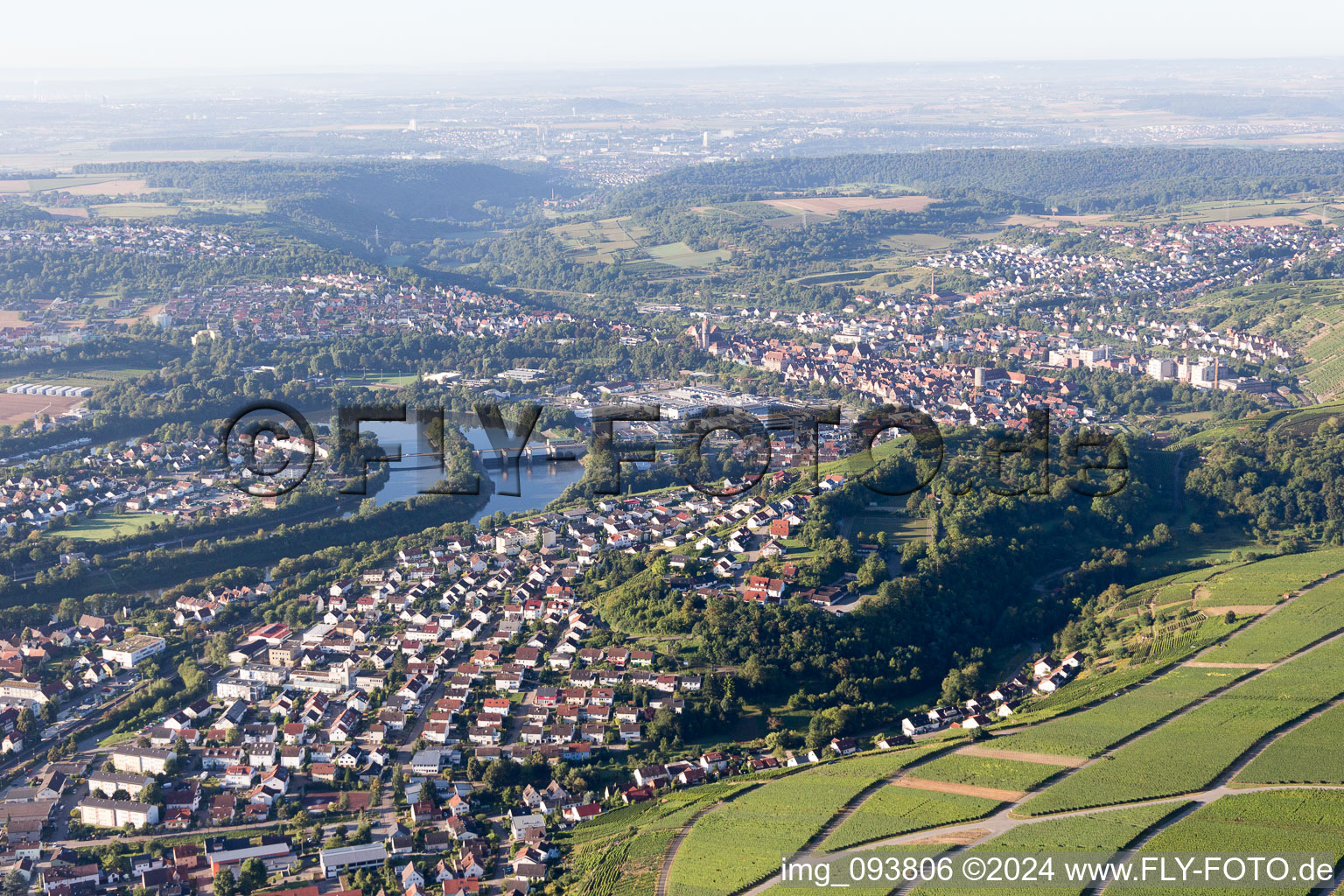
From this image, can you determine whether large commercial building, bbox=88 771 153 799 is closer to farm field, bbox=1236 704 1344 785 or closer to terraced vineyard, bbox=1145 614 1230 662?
farm field, bbox=1236 704 1344 785

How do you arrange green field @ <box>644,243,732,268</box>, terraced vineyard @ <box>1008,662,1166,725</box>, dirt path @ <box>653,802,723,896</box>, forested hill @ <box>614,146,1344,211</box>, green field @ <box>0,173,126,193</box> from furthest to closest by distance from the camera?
1. forested hill @ <box>614,146,1344,211</box>
2. green field @ <box>0,173,126,193</box>
3. green field @ <box>644,243,732,268</box>
4. terraced vineyard @ <box>1008,662,1166,725</box>
5. dirt path @ <box>653,802,723,896</box>

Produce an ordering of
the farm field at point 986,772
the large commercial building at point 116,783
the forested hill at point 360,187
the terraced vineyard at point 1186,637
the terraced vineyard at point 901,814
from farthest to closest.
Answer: the forested hill at point 360,187
the terraced vineyard at point 1186,637
the large commercial building at point 116,783
the farm field at point 986,772
the terraced vineyard at point 901,814

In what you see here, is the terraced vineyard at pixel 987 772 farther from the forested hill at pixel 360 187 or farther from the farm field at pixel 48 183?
the farm field at pixel 48 183

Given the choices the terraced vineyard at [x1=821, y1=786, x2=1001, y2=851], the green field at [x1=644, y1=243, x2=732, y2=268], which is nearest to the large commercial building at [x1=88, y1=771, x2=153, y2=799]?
the terraced vineyard at [x1=821, y1=786, x2=1001, y2=851]

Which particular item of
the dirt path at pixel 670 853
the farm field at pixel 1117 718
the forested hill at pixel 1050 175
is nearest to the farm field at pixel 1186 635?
the farm field at pixel 1117 718

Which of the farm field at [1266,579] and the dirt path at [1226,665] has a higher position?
the farm field at [1266,579]

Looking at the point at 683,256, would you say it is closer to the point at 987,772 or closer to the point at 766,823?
the point at 987,772

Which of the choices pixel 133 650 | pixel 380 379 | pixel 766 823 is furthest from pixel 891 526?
pixel 380 379
